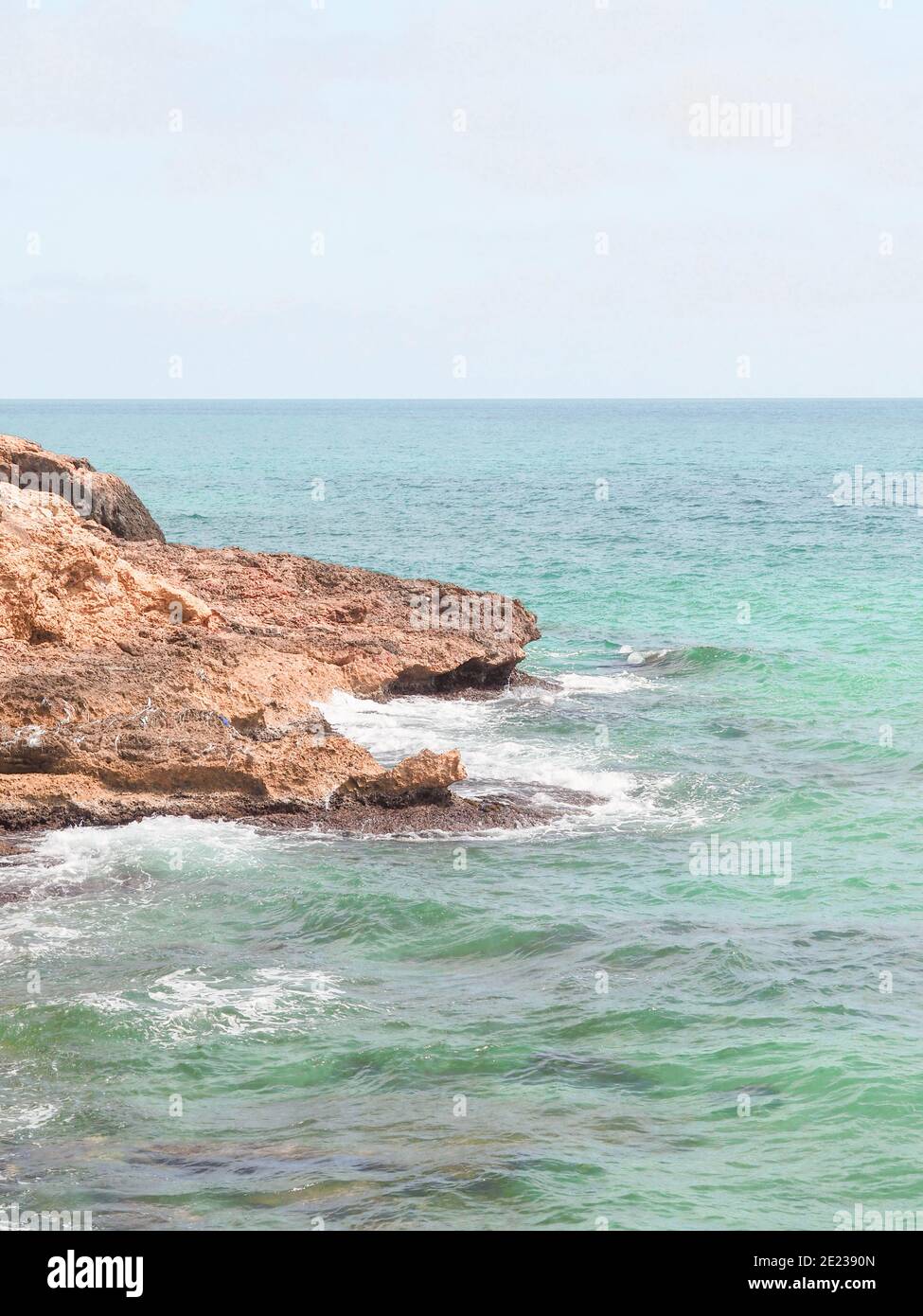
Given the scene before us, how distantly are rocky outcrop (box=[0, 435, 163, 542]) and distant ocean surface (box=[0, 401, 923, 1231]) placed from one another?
8579mm

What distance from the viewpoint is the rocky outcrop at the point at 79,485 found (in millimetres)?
27000

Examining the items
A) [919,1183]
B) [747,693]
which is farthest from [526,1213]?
[747,693]

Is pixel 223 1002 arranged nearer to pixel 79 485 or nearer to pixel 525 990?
pixel 525 990

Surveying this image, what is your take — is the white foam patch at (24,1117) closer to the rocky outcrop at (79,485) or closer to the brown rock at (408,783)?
the brown rock at (408,783)

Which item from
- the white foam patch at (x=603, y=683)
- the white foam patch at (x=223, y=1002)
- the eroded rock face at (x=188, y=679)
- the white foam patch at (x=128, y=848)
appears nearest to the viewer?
the white foam patch at (x=223, y=1002)

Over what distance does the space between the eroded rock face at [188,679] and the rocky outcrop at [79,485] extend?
0.59 m

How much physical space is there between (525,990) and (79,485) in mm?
18146

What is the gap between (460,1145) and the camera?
11.3 metres

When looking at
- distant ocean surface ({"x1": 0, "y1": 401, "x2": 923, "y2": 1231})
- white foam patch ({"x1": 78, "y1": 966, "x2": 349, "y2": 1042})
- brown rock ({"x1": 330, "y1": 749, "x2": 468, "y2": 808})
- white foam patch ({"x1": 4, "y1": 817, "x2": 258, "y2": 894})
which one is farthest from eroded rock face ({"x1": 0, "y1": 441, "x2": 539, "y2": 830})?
white foam patch ({"x1": 78, "y1": 966, "x2": 349, "y2": 1042})

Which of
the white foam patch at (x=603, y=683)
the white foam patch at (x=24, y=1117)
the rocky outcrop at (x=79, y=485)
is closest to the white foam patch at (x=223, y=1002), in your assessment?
the white foam patch at (x=24, y=1117)

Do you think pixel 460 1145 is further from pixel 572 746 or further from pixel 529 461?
pixel 529 461

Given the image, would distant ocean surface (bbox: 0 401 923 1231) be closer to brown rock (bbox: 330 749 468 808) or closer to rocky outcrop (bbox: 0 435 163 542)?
brown rock (bbox: 330 749 468 808)

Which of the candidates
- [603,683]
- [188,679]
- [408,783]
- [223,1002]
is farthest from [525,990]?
[603,683]
